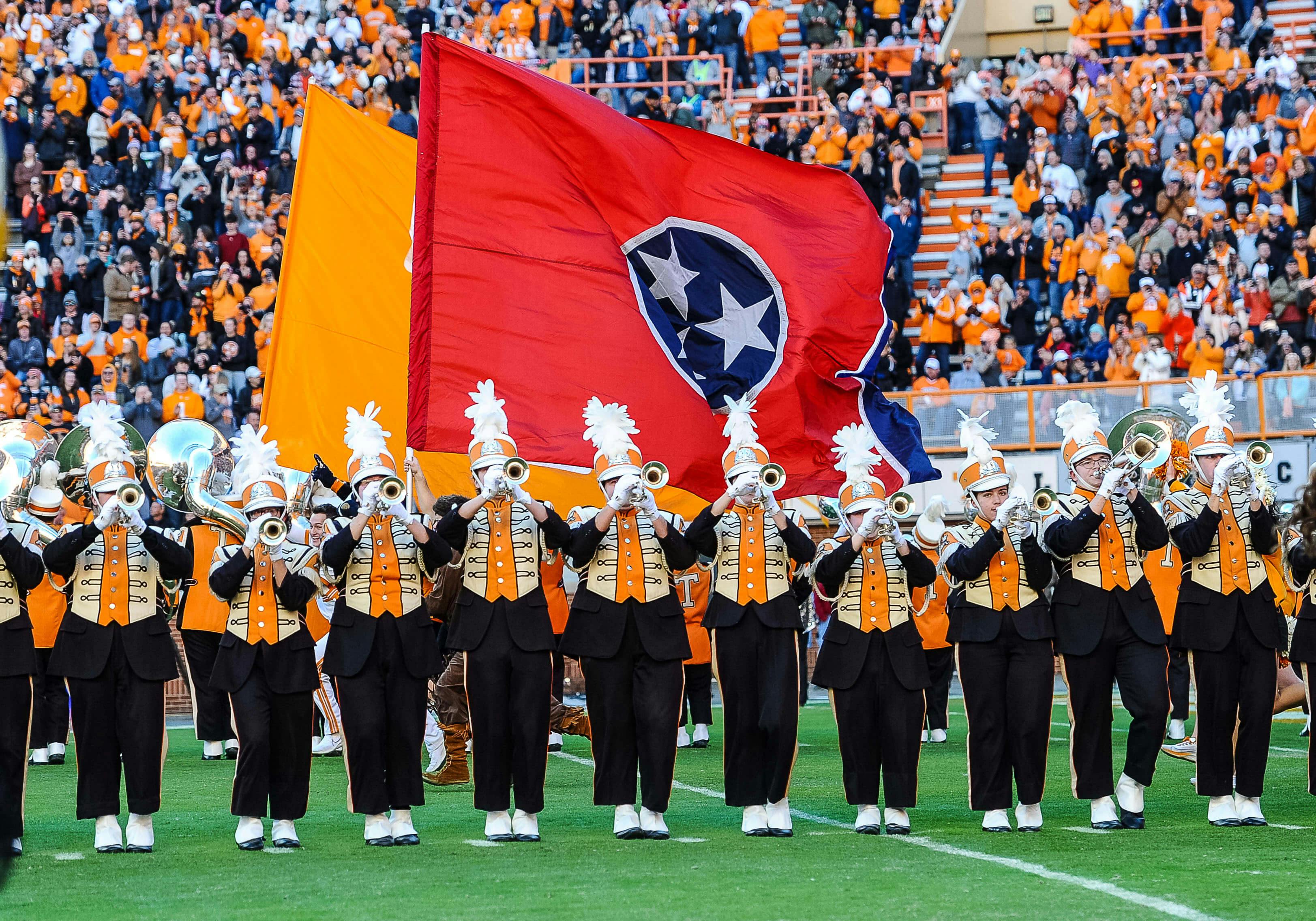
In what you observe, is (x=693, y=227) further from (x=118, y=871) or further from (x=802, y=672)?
(x=118, y=871)

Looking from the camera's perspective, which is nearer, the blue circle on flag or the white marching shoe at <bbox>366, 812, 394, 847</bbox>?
the white marching shoe at <bbox>366, 812, 394, 847</bbox>

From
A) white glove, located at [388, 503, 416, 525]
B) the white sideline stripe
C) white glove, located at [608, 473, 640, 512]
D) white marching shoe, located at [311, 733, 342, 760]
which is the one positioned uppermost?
white glove, located at [608, 473, 640, 512]

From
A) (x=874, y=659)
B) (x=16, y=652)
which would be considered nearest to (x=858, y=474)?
(x=874, y=659)

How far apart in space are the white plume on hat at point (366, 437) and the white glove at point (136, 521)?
32.5 inches

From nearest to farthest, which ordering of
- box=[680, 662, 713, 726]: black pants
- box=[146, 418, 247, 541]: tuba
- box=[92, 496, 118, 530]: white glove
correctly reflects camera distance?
box=[92, 496, 118, 530]: white glove, box=[146, 418, 247, 541]: tuba, box=[680, 662, 713, 726]: black pants

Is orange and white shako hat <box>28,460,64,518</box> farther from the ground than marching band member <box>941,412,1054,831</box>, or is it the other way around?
orange and white shako hat <box>28,460,64,518</box>

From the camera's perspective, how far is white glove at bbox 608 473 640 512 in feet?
25.3

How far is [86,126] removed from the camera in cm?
2195

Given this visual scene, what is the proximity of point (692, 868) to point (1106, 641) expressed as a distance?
2.09 metres

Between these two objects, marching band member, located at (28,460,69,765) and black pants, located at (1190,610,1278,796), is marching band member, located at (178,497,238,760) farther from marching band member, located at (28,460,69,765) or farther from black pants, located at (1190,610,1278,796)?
black pants, located at (1190,610,1278,796)

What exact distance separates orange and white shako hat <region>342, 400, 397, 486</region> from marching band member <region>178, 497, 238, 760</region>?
170 cm

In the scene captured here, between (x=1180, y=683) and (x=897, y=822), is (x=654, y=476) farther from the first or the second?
(x=1180, y=683)

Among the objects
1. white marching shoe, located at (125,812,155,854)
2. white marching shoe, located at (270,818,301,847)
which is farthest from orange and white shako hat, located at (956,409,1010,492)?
white marching shoe, located at (125,812,155,854)

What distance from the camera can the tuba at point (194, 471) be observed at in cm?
941
